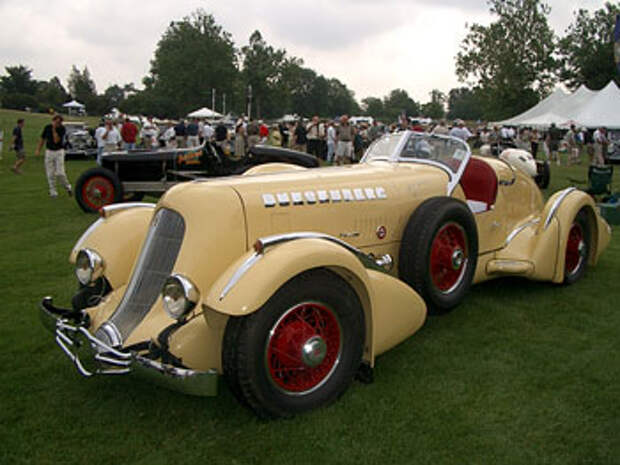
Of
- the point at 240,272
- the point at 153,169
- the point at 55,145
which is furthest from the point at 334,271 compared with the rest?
the point at 55,145

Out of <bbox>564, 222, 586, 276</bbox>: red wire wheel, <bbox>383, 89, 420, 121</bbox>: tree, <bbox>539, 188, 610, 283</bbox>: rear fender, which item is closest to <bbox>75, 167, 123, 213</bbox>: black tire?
<bbox>539, 188, 610, 283</bbox>: rear fender

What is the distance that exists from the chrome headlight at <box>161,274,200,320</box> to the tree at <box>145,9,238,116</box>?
65166 mm

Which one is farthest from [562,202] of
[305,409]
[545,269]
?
[305,409]

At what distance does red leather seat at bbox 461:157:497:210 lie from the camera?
16.4ft

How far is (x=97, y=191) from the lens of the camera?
10.1 metres

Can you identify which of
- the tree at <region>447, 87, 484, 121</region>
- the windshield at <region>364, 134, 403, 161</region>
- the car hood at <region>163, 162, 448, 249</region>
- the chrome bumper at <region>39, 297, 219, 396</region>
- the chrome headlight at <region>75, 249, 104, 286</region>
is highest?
the tree at <region>447, 87, 484, 121</region>

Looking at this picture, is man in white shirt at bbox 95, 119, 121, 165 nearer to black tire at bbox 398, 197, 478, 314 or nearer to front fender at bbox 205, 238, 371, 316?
black tire at bbox 398, 197, 478, 314

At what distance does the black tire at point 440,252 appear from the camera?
3926 millimetres

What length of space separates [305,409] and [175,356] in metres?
0.78

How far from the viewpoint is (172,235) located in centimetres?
338

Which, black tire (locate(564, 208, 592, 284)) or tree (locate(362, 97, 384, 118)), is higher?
tree (locate(362, 97, 384, 118))

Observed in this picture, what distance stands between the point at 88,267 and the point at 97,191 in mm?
6932

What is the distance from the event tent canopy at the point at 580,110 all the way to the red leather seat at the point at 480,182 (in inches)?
940

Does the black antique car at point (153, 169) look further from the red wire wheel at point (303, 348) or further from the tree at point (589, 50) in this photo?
the tree at point (589, 50)
